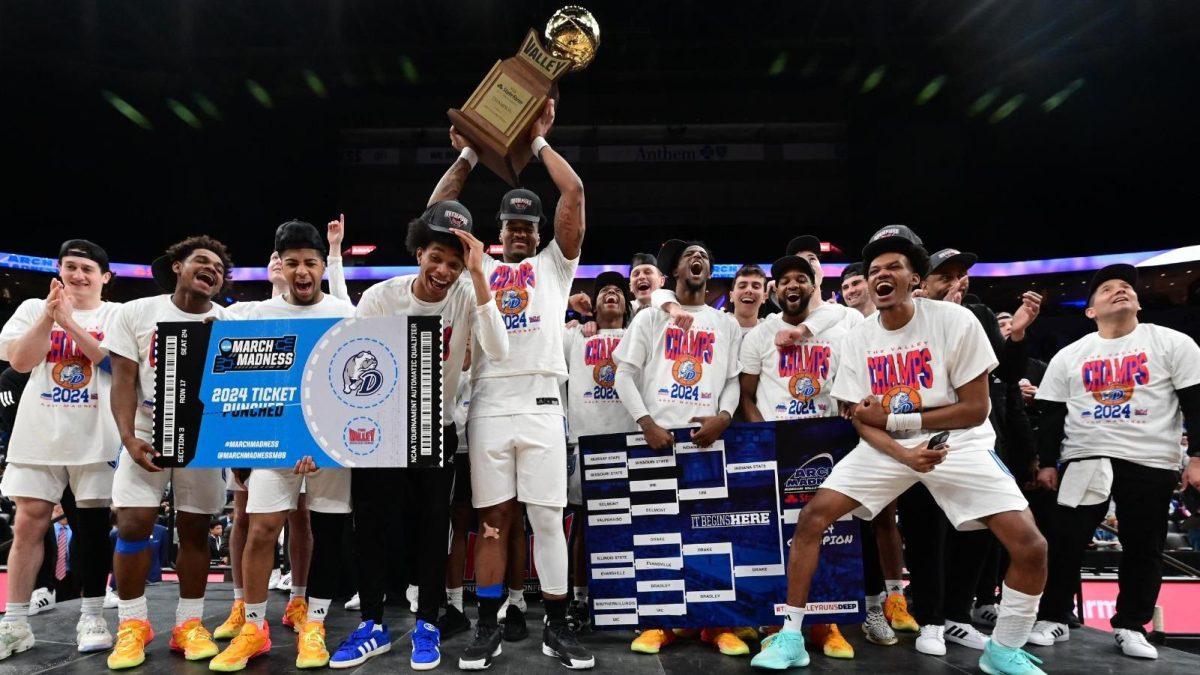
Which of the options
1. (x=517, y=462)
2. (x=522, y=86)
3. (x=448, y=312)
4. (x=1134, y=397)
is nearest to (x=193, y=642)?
(x=517, y=462)

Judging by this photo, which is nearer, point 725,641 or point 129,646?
point 129,646

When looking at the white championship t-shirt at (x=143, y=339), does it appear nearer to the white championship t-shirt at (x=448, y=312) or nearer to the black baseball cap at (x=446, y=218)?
the white championship t-shirt at (x=448, y=312)

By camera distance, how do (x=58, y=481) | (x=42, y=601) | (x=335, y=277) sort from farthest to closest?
1. (x=335, y=277)
2. (x=42, y=601)
3. (x=58, y=481)

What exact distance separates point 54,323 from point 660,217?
14.1 metres

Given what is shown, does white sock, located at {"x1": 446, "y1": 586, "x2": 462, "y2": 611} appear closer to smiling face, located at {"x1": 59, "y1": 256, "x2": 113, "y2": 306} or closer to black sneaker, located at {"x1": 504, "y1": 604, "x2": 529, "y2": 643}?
black sneaker, located at {"x1": 504, "y1": 604, "x2": 529, "y2": 643}

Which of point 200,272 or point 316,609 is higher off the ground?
point 200,272

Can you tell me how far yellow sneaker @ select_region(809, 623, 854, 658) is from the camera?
10.8 feet

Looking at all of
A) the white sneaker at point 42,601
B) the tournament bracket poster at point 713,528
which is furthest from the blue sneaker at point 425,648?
the white sneaker at point 42,601

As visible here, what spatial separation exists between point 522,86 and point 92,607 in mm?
3473

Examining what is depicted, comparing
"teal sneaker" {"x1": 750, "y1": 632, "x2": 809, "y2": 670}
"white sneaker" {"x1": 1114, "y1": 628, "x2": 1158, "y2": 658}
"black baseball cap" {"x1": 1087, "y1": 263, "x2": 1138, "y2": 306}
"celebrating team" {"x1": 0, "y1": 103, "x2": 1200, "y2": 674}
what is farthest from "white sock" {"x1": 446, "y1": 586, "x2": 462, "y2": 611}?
"black baseball cap" {"x1": 1087, "y1": 263, "x2": 1138, "y2": 306}

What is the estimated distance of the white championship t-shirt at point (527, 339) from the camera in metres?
3.34

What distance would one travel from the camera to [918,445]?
10.4ft

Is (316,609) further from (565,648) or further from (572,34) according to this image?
(572,34)

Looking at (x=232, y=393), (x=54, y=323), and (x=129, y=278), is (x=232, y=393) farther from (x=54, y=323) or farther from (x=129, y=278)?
(x=129, y=278)
